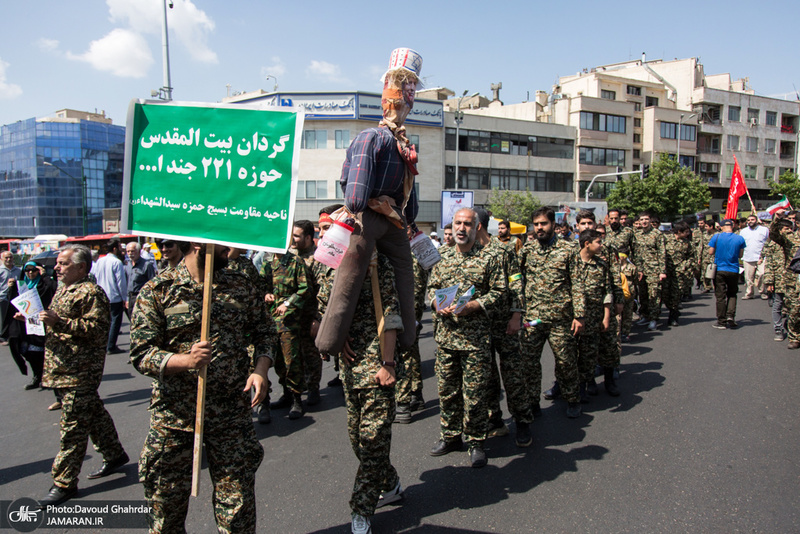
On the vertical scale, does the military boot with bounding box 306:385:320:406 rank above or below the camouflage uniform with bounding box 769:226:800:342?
below

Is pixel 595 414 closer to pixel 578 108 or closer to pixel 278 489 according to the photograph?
pixel 278 489

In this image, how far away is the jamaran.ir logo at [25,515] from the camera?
362 centimetres

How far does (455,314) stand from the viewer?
420cm

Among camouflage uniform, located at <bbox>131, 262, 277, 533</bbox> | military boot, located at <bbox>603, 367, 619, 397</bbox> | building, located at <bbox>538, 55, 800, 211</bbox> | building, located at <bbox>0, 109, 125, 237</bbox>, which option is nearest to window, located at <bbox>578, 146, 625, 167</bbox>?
building, located at <bbox>538, 55, 800, 211</bbox>

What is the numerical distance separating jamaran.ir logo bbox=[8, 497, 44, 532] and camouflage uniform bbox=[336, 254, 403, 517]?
2375 mm

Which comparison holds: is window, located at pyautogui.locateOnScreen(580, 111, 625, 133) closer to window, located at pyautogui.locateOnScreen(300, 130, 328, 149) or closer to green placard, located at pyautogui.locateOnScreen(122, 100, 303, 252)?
window, located at pyautogui.locateOnScreen(300, 130, 328, 149)

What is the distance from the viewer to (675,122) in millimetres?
51156

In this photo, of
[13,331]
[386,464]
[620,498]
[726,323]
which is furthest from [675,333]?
[13,331]

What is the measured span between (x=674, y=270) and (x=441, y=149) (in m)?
31.6

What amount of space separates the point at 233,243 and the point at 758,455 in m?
4.62

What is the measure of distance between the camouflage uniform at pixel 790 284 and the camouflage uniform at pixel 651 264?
1.81 m

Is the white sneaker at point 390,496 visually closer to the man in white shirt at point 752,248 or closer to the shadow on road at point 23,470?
the shadow on road at point 23,470

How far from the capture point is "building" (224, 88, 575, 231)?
37312 millimetres

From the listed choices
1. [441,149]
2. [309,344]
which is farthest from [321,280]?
[441,149]
